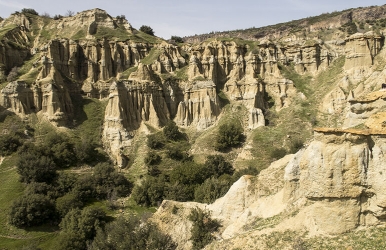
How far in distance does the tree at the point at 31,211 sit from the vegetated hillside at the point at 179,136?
0.14 metres

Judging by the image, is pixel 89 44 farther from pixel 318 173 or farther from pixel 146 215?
pixel 318 173

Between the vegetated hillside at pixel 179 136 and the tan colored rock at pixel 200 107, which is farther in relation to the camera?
the tan colored rock at pixel 200 107

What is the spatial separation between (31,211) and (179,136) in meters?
25.1

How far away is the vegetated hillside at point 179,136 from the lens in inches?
690

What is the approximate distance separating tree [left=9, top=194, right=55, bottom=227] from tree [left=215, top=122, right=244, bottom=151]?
946 inches

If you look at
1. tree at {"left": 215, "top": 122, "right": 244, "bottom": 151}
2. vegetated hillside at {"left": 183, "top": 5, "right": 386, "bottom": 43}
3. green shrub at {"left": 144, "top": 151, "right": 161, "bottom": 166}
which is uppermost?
vegetated hillside at {"left": 183, "top": 5, "right": 386, "bottom": 43}

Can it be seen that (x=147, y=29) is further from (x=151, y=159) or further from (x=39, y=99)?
(x=151, y=159)

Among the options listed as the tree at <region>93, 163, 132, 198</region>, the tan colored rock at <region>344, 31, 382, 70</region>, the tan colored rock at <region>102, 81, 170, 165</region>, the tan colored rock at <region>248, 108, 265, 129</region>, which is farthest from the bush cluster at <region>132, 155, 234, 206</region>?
the tan colored rock at <region>344, 31, 382, 70</region>

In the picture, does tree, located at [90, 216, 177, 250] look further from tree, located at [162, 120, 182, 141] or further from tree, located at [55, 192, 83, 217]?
tree, located at [162, 120, 182, 141]

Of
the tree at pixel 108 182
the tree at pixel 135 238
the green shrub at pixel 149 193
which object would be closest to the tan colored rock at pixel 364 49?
the green shrub at pixel 149 193

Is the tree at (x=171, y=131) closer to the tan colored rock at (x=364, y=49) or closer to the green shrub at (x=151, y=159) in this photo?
the green shrub at (x=151, y=159)

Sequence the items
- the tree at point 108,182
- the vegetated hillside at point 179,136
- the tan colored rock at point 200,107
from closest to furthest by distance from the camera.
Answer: the vegetated hillside at point 179,136, the tree at point 108,182, the tan colored rock at point 200,107

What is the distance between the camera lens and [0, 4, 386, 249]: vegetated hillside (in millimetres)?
17516

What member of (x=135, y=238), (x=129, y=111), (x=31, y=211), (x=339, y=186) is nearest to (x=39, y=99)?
(x=129, y=111)
